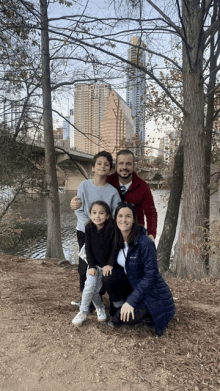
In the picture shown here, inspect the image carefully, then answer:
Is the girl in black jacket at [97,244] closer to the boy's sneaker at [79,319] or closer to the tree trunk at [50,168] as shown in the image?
the boy's sneaker at [79,319]

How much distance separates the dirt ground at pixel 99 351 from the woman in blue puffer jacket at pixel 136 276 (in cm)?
26

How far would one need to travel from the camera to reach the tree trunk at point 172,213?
7688 mm

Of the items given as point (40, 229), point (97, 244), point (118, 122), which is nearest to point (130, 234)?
point (97, 244)

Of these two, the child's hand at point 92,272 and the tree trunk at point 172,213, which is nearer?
the child's hand at point 92,272

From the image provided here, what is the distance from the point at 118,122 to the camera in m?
9.20

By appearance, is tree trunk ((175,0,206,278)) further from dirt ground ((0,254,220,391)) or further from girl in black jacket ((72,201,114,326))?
girl in black jacket ((72,201,114,326))

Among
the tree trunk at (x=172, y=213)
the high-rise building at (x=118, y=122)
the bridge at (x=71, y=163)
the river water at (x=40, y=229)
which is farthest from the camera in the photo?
the bridge at (x=71, y=163)

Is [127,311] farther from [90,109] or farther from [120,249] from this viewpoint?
[90,109]

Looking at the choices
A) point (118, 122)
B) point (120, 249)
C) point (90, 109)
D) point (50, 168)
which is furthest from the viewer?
point (90, 109)

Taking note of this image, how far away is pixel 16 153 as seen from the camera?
27.3ft

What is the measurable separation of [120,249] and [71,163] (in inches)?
698

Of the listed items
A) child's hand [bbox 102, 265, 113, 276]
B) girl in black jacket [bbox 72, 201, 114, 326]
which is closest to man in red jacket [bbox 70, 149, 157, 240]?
girl in black jacket [bbox 72, 201, 114, 326]

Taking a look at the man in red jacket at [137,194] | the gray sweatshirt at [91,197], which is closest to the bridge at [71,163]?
the man in red jacket at [137,194]

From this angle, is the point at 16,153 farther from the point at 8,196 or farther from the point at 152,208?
the point at 152,208
